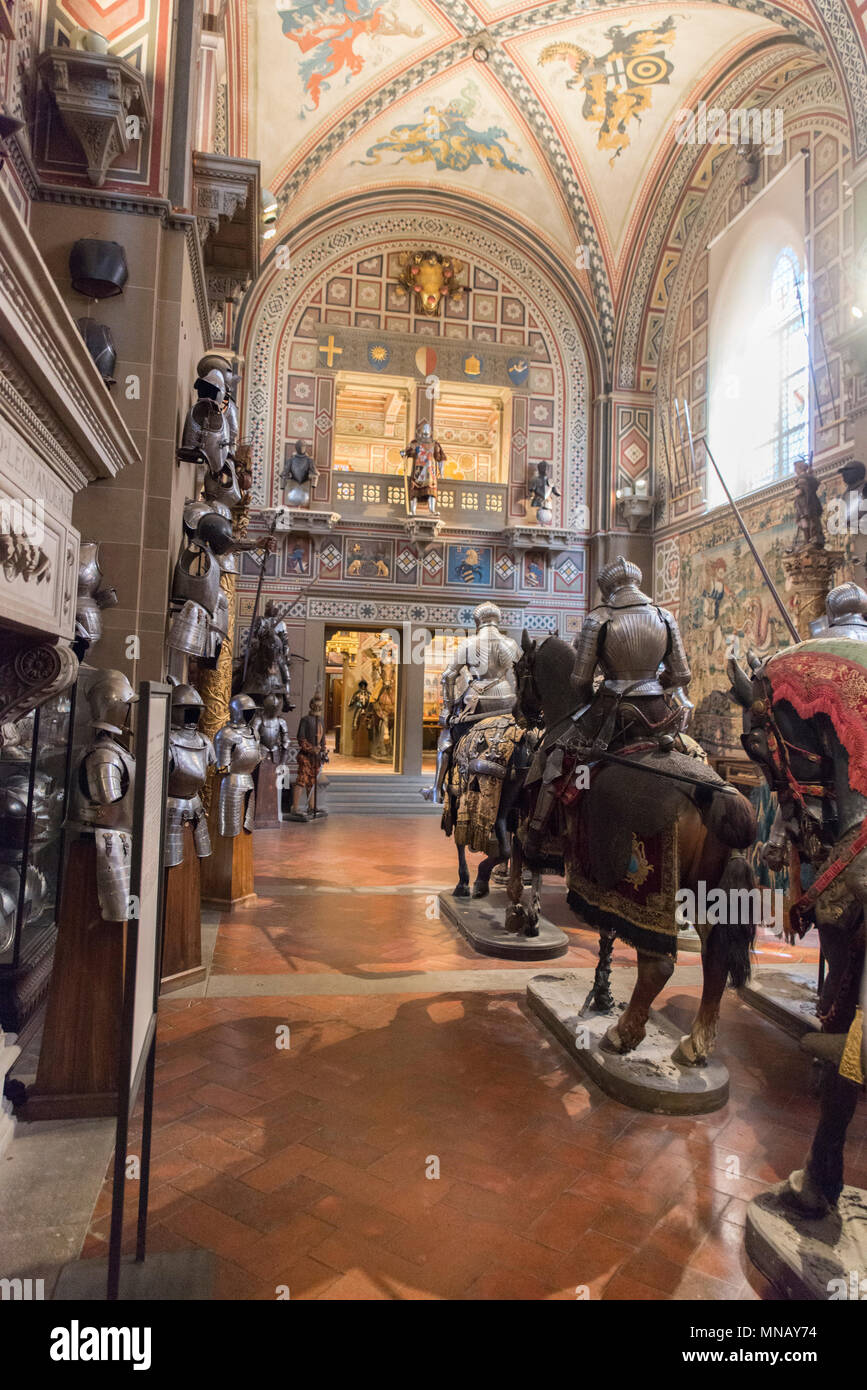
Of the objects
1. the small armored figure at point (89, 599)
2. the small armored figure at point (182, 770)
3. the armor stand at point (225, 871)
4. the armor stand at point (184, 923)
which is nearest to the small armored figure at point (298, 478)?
the armor stand at point (225, 871)

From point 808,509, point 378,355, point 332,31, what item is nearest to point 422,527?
point 378,355

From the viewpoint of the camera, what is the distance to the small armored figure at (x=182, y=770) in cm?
438

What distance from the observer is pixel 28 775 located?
462 centimetres

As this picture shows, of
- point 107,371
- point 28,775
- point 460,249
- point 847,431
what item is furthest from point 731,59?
point 28,775

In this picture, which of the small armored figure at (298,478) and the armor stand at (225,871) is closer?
the armor stand at (225,871)

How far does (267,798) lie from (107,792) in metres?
9.24

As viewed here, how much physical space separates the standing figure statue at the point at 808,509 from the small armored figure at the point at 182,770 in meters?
7.75

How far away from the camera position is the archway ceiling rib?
11.9m

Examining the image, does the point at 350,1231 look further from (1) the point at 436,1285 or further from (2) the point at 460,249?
(2) the point at 460,249

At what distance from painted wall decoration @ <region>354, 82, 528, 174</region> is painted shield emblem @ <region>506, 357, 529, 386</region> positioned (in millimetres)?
3394

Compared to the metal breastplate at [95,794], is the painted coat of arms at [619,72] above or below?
above

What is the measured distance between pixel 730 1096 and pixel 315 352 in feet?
51.8

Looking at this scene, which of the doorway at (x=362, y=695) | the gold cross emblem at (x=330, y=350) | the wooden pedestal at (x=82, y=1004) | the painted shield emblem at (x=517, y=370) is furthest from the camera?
the doorway at (x=362, y=695)

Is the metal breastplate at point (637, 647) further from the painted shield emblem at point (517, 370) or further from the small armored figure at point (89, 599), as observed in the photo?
the painted shield emblem at point (517, 370)
